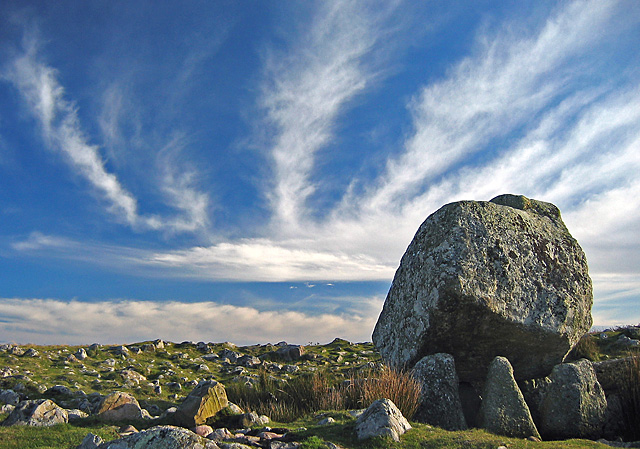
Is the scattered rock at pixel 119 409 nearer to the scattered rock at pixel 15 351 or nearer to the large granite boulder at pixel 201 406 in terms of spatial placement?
the large granite boulder at pixel 201 406

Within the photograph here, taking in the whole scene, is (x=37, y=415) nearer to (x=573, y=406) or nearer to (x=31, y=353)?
(x=573, y=406)

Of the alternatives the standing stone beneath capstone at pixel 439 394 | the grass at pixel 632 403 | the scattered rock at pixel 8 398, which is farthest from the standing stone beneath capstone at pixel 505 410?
the scattered rock at pixel 8 398

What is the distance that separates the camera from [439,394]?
10359 mm

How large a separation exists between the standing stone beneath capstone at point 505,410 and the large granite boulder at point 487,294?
1.43m

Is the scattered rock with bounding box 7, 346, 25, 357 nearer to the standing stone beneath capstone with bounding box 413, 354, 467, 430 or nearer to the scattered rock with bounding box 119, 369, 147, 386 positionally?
the scattered rock with bounding box 119, 369, 147, 386

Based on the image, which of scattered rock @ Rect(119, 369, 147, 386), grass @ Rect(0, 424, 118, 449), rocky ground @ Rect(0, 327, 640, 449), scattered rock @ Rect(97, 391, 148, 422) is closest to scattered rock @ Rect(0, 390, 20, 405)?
rocky ground @ Rect(0, 327, 640, 449)

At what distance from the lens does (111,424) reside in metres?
12.0

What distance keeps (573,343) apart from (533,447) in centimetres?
562

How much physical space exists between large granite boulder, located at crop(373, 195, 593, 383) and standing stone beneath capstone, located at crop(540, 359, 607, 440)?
3.47ft

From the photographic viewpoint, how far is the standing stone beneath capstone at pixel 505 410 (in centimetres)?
964

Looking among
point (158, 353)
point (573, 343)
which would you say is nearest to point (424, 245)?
point (573, 343)

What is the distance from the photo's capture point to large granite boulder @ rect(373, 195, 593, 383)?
11.2 meters

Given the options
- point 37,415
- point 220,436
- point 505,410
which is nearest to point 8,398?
point 37,415

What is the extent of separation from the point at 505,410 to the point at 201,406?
7.53m
